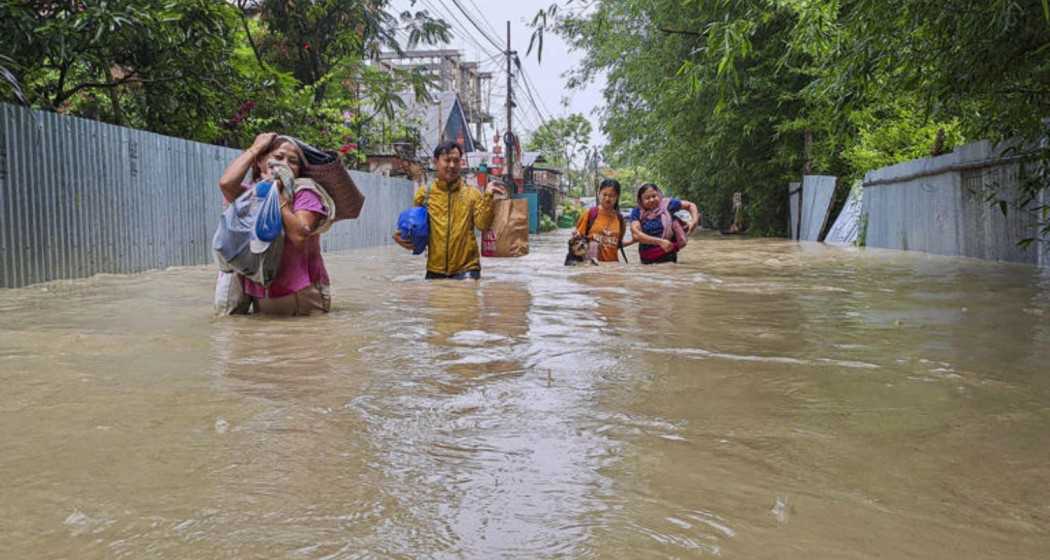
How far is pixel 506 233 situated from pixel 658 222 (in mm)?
1933

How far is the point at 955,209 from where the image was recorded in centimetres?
1191

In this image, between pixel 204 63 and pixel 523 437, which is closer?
pixel 523 437

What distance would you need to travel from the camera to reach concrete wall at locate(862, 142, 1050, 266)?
9781mm

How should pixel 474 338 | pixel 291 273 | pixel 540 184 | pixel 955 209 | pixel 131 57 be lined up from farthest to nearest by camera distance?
pixel 540 184 → pixel 955 209 → pixel 131 57 → pixel 291 273 → pixel 474 338

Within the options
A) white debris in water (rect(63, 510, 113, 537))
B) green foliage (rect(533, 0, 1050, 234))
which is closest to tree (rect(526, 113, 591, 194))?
green foliage (rect(533, 0, 1050, 234))

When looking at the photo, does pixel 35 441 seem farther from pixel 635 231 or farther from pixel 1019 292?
pixel 635 231

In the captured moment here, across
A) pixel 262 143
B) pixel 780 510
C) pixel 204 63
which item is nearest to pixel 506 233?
pixel 262 143

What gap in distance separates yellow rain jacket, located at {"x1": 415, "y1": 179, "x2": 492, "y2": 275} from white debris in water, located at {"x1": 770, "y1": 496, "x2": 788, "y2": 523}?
17.8 feet

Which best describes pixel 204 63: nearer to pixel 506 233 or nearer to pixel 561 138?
pixel 506 233

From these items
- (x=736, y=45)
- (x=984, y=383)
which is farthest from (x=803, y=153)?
(x=984, y=383)

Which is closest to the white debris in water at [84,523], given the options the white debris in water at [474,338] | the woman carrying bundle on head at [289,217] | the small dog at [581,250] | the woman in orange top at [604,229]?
the white debris in water at [474,338]

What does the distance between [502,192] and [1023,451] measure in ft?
17.7

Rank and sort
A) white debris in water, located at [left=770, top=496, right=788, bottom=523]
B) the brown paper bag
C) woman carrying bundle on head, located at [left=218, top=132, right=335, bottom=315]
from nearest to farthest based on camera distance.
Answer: white debris in water, located at [left=770, top=496, right=788, bottom=523] → woman carrying bundle on head, located at [left=218, top=132, right=335, bottom=315] → the brown paper bag

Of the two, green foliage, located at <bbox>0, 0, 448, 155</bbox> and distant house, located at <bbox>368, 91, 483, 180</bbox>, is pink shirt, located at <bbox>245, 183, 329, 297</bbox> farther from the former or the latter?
distant house, located at <bbox>368, 91, 483, 180</bbox>
